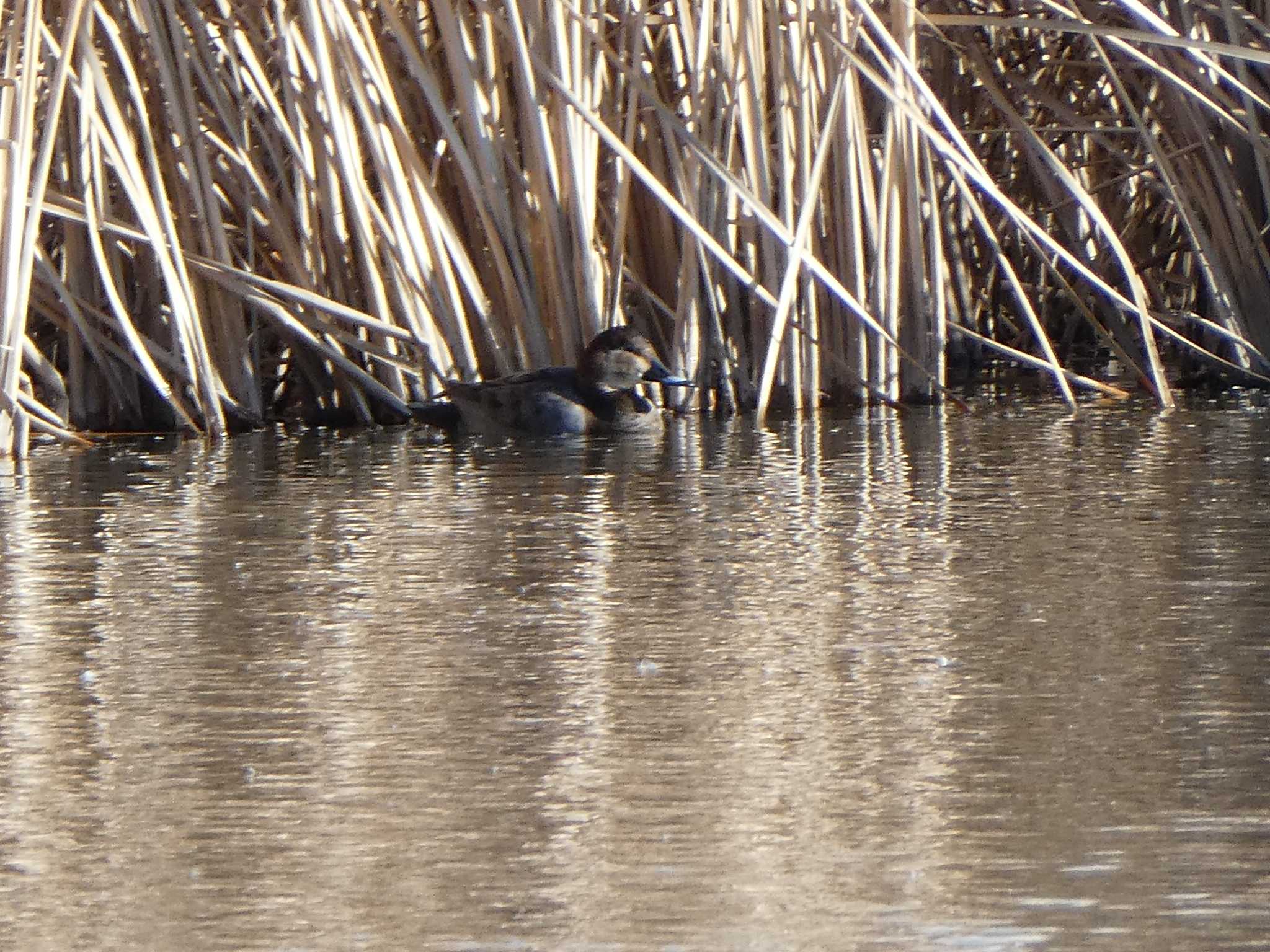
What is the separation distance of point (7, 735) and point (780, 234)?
367 centimetres

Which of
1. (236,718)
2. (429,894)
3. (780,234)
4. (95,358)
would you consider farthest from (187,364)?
(429,894)

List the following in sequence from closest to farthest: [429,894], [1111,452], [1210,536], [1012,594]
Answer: [429,894], [1012,594], [1210,536], [1111,452]

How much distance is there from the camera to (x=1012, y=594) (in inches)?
148

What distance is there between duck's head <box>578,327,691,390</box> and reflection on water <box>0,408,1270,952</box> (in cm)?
135

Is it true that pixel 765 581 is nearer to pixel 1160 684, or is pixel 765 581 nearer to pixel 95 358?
pixel 1160 684

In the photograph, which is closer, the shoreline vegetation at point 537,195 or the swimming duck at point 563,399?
the shoreline vegetation at point 537,195

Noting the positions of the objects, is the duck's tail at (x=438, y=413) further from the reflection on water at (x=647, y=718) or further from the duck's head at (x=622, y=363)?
the reflection on water at (x=647, y=718)

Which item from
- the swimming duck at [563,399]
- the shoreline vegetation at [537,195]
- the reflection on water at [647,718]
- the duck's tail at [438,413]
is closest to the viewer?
the reflection on water at [647,718]

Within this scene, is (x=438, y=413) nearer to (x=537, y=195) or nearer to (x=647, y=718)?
(x=537, y=195)

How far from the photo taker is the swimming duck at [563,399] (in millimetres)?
6500

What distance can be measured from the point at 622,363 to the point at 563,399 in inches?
9.9

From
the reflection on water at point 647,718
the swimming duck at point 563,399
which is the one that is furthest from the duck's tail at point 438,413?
the reflection on water at point 647,718

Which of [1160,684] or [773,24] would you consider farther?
[773,24]

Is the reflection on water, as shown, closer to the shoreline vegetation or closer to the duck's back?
the duck's back
